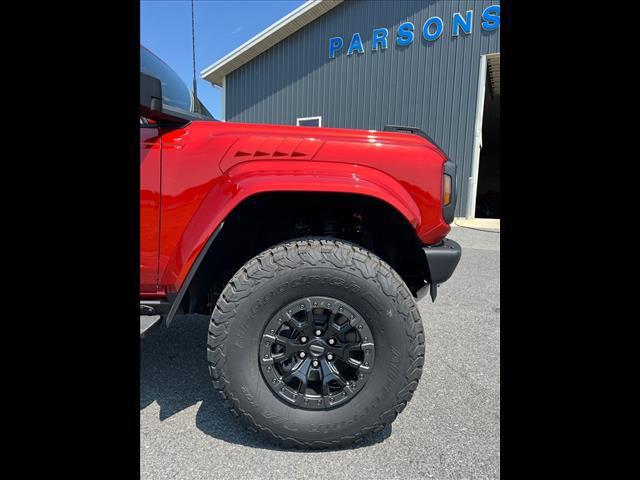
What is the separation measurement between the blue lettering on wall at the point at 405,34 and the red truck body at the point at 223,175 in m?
10.4

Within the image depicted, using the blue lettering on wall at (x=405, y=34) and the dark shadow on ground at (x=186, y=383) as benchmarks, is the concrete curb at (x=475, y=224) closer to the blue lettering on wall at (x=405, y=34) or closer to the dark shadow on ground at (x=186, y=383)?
the blue lettering on wall at (x=405, y=34)

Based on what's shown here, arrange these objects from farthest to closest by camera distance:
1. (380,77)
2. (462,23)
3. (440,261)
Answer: (380,77)
(462,23)
(440,261)

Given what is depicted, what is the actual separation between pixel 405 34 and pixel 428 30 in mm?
657

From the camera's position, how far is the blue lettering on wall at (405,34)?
1039cm

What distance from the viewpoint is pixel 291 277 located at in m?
1.59

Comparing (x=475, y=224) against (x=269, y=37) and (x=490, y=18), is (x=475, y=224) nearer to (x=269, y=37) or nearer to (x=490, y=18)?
(x=490, y=18)

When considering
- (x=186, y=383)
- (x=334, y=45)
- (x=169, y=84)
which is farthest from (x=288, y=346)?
(x=334, y=45)

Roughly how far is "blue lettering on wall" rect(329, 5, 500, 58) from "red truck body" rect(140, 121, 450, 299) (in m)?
10.4

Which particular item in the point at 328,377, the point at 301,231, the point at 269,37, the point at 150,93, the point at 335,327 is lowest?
the point at 328,377

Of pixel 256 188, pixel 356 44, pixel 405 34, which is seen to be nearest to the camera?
pixel 256 188

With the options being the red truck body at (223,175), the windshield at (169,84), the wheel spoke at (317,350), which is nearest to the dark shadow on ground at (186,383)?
the wheel spoke at (317,350)

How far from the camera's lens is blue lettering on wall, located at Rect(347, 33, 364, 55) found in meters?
10.9
